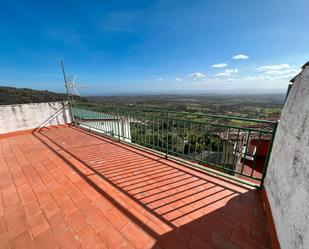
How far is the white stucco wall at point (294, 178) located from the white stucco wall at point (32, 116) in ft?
23.1

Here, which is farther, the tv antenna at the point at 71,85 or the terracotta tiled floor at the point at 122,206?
the tv antenna at the point at 71,85

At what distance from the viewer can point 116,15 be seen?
446 cm

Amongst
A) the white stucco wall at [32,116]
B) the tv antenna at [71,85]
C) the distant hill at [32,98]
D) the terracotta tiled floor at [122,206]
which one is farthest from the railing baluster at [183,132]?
the distant hill at [32,98]

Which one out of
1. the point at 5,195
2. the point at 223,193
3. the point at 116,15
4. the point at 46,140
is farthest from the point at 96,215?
the point at 116,15

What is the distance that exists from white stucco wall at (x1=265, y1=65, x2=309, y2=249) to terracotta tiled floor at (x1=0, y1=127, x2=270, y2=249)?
0.34m

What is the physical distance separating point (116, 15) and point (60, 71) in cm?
298

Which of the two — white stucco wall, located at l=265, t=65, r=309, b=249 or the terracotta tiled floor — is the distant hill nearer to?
Answer: the terracotta tiled floor

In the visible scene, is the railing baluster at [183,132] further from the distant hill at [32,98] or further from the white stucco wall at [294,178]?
the distant hill at [32,98]

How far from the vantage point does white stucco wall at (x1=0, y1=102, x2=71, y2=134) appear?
4.67 meters

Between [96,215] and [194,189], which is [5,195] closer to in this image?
[96,215]

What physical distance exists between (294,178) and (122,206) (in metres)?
1.74

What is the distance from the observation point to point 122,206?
1.67m

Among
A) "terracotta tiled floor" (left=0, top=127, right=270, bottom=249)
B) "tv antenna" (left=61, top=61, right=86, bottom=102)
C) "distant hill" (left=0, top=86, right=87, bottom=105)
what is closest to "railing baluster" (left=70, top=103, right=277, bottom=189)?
"terracotta tiled floor" (left=0, top=127, right=270, bottom=249)

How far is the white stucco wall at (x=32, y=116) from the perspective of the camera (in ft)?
15.3
